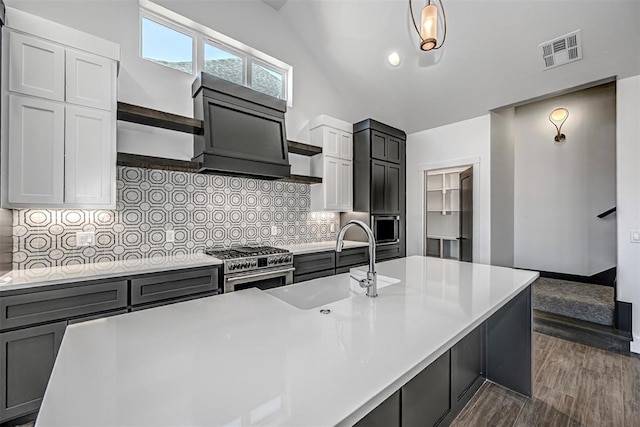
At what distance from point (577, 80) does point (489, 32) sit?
3.68 feet

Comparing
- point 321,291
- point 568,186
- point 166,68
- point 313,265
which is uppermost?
point 166,68

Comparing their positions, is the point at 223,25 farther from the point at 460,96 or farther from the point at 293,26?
the point at 460,96

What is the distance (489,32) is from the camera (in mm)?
3080

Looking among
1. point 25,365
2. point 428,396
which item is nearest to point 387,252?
point 428,396

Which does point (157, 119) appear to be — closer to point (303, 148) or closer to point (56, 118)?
point (56, 118)

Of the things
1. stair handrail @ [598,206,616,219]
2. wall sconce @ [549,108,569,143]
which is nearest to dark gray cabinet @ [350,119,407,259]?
wall sconce @ [549,108,569,143]

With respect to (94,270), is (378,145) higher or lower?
higher

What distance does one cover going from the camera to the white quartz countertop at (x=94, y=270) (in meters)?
1.85

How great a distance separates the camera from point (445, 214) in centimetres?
500

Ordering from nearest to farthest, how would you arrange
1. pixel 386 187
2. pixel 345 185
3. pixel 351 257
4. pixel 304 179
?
pixel 304 179
pixel 351 257
pixel 345 185
pixel 386 187

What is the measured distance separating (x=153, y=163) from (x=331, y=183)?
2185 mm

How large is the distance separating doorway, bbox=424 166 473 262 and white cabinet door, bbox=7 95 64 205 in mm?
4431

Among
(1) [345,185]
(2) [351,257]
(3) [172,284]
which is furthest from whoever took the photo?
(1) [345,185]

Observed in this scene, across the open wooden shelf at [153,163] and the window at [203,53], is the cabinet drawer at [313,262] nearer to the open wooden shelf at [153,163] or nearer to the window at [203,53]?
the open wooden shelf at [153,163]
